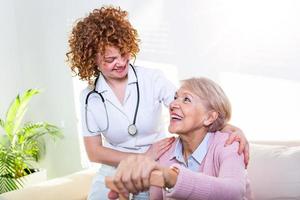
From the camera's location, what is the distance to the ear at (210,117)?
160 cm

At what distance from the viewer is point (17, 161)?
3805 millimetres

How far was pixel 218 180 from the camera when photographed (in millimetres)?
1154

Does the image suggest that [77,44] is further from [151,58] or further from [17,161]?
[17,161]

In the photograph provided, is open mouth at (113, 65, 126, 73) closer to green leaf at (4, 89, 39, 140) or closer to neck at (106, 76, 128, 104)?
neck at (106, 76, 128, 104)

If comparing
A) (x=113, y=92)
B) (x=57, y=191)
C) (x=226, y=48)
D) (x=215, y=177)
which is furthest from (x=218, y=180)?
(x=226, y=48)

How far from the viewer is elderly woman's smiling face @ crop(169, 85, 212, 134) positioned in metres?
1.56

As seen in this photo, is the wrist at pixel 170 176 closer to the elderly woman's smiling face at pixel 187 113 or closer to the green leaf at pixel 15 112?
the elderly woman's smiling face at pixel 187 113

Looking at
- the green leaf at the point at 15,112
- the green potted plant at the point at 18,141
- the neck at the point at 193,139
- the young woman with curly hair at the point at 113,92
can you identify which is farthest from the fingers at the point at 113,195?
the green leaf at the point at 15,112

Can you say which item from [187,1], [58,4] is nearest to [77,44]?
[187,1]

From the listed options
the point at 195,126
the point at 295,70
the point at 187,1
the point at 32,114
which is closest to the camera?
the point at 195,126

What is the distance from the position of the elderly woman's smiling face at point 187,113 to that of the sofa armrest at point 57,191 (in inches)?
43.6

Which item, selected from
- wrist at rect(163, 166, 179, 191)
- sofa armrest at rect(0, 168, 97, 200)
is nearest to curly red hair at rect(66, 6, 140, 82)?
sofa armrest at rect(0, 168, 97, 200)

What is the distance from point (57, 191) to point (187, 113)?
1.18 meters

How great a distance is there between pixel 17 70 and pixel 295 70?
2899 millimetres
